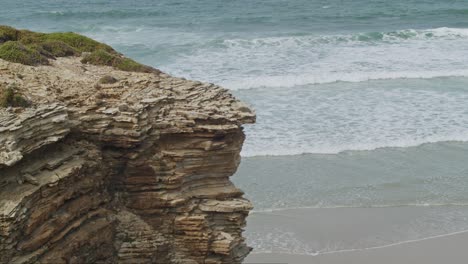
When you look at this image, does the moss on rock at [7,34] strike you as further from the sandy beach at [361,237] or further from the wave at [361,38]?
the wave at [361,38]

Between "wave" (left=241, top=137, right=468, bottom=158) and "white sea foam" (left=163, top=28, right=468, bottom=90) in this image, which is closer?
"wave" (left=241, top=137, right=468, bottom=158)

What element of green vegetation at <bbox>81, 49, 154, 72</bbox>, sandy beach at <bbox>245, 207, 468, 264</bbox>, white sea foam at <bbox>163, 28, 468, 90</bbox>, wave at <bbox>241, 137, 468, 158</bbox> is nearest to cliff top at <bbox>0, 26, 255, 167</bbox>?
green vegetation at <bbox>81, 49, 154, 72</bbox>

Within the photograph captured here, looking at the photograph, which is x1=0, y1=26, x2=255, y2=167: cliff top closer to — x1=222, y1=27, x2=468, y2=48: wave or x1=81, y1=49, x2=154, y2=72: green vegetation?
Result: x1=81, y1=49, x2=154, y2=72: green vegetation

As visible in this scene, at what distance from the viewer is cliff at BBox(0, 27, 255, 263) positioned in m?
10.6

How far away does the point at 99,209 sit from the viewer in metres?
11.6

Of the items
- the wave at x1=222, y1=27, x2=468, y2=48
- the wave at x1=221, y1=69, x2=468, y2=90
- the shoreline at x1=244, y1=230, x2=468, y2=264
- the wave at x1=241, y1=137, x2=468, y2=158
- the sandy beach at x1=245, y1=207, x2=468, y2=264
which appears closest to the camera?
the shoreline at x1=244, y1=230, x2=468, y2=264

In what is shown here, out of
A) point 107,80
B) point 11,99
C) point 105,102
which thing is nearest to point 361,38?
point 107,80

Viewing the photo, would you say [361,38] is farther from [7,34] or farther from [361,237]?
[7,34]

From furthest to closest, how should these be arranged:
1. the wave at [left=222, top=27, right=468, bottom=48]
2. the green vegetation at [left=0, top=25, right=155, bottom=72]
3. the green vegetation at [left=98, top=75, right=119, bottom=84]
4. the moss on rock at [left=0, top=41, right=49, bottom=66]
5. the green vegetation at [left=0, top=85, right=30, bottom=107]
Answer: the wave at [left=222, top=27, right=468, bottom=48] < the green vegetation at [left=0, top=25, right=155, bottom=72] < the moss on rock at [left=0, top=41, right=49, bottom=66] < the green vegetation at [left=98, top=75, right=119, bottom=84] < the green vegetation at [left=0, top=85, right=30, bottom=107]

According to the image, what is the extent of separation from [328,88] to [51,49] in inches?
766

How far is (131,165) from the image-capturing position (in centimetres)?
1177

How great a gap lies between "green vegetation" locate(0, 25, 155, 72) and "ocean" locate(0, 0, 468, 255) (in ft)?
19.1

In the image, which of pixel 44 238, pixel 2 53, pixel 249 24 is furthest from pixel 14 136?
pixel 249 24

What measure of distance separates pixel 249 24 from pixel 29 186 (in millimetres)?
43228
